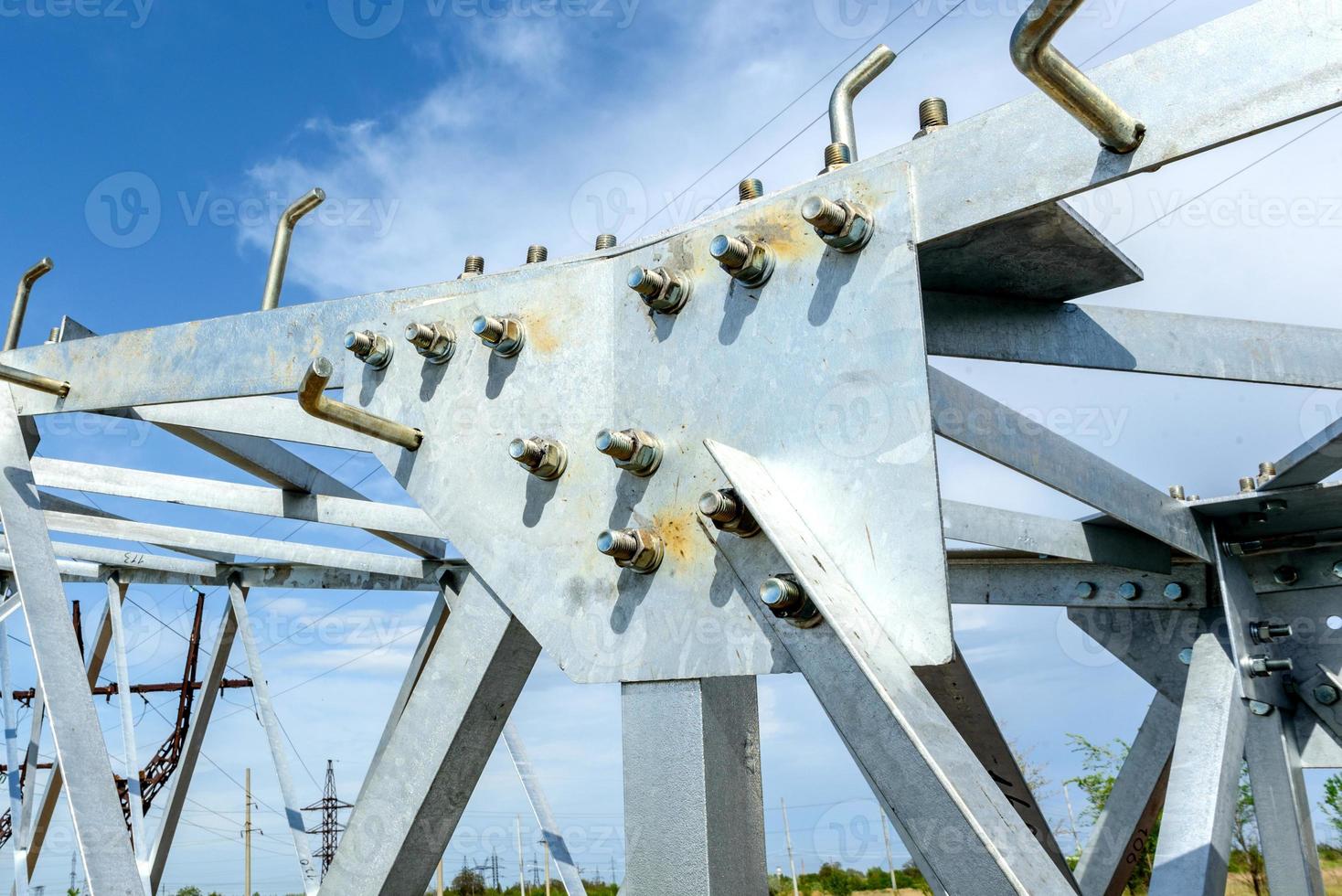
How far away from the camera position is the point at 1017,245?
261 cm

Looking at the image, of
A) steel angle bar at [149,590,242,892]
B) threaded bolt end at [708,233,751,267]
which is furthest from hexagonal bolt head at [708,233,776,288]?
steel angle bar at [149,590,242,892]

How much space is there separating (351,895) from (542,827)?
6.21 m

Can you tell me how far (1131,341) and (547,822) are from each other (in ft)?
22.3

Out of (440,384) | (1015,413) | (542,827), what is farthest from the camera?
(542,827)

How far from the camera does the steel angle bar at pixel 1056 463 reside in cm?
317

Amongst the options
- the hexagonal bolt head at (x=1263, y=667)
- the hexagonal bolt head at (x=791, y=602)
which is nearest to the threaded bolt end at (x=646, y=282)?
the hexagonal bolt head at (x=791, y=602)

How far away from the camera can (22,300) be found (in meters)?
4.70

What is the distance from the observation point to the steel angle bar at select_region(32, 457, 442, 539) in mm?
5805

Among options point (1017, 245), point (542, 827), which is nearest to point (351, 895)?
point (1017, 245)

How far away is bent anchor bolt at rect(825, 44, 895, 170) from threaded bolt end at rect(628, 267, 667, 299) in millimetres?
553

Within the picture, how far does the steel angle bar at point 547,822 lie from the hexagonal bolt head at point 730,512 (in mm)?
6929

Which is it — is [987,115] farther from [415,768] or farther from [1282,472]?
[1282,472]

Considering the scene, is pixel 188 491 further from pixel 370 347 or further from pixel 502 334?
pixel 502 334

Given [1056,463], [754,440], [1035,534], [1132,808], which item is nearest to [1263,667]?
[1035,534]
